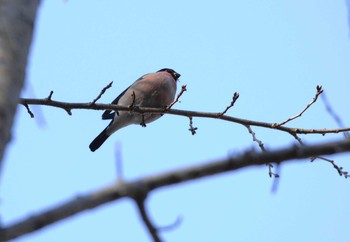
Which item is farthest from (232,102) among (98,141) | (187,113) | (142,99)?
(98,141)

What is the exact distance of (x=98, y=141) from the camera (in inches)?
229

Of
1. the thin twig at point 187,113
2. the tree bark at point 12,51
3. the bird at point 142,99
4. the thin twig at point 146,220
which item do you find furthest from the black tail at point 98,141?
the thin twig at point 146,220

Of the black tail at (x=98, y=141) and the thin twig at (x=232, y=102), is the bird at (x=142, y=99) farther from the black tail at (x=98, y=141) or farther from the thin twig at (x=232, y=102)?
the thin twig at (x=232, y=102)

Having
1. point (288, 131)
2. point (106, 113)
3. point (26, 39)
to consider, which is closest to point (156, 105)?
point (106, 113)

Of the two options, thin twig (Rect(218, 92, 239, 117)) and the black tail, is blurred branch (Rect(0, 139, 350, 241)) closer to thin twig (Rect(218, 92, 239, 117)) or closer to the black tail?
thin twig (Rect(218, 92, 239, 117))

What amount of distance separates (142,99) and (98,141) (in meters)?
0.73

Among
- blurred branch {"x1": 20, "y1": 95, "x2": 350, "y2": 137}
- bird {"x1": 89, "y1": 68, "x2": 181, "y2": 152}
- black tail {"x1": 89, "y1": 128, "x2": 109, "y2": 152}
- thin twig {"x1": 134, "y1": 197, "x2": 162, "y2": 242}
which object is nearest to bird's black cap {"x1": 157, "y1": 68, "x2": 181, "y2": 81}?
bird {"x1": 89, "y1": 68, "x2": 181, "y2": 152}

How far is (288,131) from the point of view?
4.11 metres

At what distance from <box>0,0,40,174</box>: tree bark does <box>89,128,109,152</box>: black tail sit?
4.21 metres

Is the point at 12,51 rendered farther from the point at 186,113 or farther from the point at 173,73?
the point at 173,73

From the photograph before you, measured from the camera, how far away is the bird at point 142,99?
5.38 metres

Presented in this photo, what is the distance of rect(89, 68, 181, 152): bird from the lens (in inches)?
212

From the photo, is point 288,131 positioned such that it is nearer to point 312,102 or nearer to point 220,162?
point 312,102

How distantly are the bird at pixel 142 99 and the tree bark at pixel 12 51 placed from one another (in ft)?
11.8
